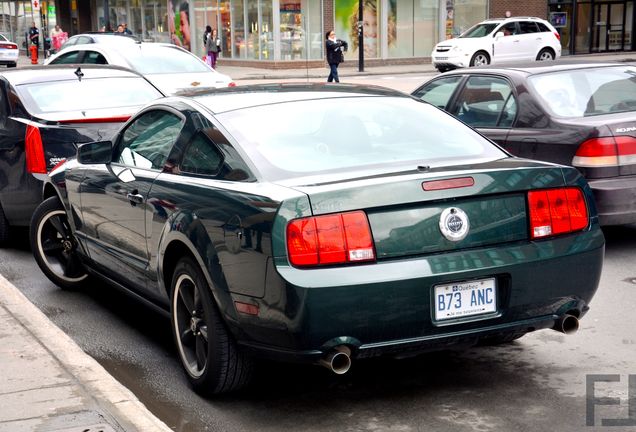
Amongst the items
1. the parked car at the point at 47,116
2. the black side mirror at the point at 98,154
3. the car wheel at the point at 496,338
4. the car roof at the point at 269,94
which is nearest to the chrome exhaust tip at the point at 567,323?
the car wheel at the point at 496,338

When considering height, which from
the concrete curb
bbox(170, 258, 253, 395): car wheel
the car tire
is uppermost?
bbox(170, 258, 253, 395): car wheel

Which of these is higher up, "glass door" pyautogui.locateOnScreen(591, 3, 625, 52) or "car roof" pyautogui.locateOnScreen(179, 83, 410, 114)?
"car roof" pyautogui.locateOnScreen(179, 83, 410, 114)

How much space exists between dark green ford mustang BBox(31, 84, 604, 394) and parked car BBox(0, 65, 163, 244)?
9.80ft

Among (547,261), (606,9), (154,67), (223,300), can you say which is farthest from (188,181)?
(606,9)

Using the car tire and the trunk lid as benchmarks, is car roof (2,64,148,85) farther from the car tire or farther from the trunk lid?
the trunk lid

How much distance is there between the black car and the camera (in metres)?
8.17

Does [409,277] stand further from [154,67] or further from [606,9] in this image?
[606,9]

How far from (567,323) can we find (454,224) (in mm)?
865

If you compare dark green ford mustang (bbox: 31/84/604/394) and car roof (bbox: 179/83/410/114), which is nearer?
dark green ford mustang (bbox: 31/84/604/394)

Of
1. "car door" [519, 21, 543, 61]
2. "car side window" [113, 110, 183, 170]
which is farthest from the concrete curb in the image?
"car door" [519, 21, 543, 61]

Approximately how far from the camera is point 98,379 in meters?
5.16

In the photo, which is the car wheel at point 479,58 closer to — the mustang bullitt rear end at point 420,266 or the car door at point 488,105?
the car door at point 488,105

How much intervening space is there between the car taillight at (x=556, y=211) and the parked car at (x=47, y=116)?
16.2ft

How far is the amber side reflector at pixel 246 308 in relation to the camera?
4.69m
